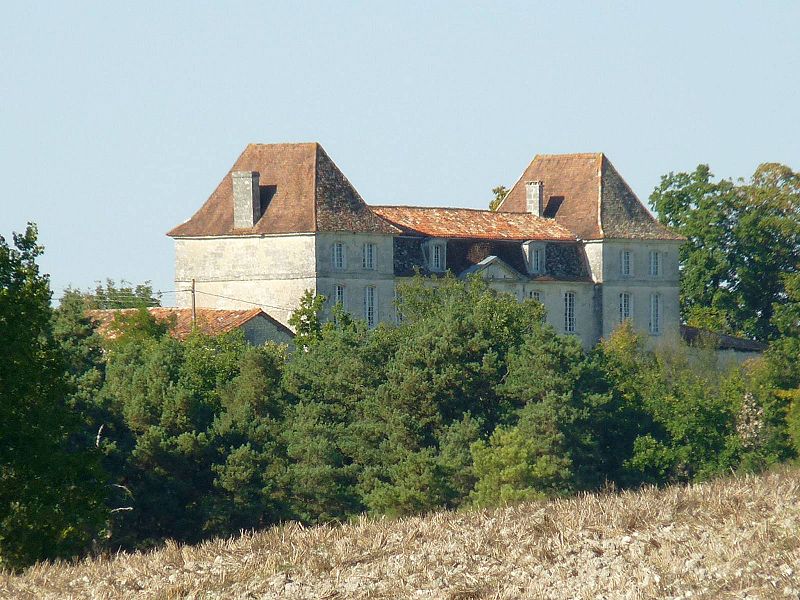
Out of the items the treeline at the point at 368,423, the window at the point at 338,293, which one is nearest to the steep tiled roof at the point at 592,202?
the window at the point at 338,293

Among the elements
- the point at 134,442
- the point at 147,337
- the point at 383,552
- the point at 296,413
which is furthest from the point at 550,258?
the point at 383,552

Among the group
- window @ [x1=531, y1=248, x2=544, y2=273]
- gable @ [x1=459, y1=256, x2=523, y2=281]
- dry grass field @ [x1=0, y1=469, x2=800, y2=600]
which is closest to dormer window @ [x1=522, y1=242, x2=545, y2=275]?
window @ [x1=531, y1=248, x2=544, y2=273]

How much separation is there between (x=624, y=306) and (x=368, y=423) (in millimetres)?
29828

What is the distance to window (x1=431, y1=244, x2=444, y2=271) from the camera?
77688 mm

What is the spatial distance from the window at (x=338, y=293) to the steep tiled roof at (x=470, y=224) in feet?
18.1

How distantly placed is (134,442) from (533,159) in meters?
39.8

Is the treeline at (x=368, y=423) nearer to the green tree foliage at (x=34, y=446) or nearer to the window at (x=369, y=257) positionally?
the green tree foliage at (x=34, y=446)

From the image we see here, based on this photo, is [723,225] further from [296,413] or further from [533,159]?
[296,413]

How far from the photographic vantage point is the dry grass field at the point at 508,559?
20203mm

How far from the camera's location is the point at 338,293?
238ft

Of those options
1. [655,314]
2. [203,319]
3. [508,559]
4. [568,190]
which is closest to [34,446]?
[508,559]

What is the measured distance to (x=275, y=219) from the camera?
238 ft

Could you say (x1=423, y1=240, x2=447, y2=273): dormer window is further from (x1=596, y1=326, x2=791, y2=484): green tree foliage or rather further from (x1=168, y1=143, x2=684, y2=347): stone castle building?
(x1=596, y1=326, x2=791, y2=484): green tree foliage

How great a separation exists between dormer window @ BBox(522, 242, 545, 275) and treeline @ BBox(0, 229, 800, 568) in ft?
49.4
